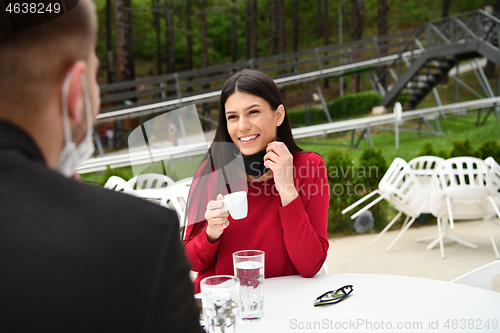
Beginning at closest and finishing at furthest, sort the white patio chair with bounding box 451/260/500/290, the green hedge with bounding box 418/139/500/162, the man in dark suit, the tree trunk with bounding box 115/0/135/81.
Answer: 1. the man in dark suit
2. the white patio chair with bounding box 451/260/500/290
3. the green hedge with bounding box 418/139/500/162
4. the tree trunk with bounding box 115/0/135/81

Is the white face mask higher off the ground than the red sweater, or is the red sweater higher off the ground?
the white face mask

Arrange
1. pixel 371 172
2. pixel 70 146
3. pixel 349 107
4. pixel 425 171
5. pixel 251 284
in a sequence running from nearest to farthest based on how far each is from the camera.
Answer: pixel 70 146, pixel 251 284, pixel 425 171, pixel 371 172, pixel 349 107

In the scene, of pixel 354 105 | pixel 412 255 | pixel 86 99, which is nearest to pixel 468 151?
pixel 412 255

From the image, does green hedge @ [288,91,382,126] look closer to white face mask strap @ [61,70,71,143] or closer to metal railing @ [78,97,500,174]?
metal railing @ [78,97,500,174]

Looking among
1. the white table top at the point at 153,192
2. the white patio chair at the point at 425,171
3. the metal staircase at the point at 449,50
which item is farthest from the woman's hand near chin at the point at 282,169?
the metal staircase at the point at 449,50

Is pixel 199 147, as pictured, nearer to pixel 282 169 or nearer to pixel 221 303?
pixel 282 169

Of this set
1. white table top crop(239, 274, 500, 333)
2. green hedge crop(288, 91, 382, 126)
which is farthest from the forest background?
white table top crop(239, 274, 500, 333)

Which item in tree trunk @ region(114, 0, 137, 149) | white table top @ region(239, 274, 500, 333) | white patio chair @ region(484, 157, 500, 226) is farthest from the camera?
tree trunk @ region(114, 0, 137, 149)

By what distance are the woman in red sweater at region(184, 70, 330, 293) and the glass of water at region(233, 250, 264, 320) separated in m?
0.38

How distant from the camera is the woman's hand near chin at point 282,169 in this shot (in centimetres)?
202

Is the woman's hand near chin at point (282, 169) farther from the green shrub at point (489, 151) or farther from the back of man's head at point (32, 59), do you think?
the green shrub at point (489, 151)

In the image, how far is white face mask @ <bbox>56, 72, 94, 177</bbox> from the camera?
65 cm

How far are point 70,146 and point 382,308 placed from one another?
3.98 ft

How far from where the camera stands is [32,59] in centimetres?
61
